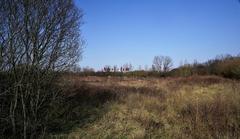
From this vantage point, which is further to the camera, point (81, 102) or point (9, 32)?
point (81, 102)

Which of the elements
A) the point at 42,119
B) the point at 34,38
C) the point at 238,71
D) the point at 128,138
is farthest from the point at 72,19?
the point at 238,71

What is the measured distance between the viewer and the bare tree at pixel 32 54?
26.3 feet

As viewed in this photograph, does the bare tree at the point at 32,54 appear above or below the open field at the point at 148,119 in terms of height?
above

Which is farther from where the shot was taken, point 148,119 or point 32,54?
point 148,119

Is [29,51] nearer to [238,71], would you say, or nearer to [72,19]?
[72,19]

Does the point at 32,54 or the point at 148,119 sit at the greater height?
the point at 32,54

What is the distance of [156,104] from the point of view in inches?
506

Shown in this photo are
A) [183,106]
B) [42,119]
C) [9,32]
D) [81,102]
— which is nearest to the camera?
[9,32]

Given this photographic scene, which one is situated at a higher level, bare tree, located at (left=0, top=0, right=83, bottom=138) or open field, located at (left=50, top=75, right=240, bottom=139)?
bare tree, located at (left=0, top=0, right=83, bottom=138)

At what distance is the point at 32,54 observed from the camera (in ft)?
28.5

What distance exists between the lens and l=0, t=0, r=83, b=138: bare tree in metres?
8.02

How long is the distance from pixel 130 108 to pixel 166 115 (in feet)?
6.49

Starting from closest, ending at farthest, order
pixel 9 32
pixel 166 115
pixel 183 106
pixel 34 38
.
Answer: pixel 9 32, pixel 34 38, pixel 166 115, pixel 183 106

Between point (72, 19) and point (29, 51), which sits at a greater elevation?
point (72, 19)
